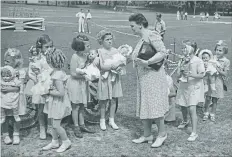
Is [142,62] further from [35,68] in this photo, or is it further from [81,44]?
[35,68]

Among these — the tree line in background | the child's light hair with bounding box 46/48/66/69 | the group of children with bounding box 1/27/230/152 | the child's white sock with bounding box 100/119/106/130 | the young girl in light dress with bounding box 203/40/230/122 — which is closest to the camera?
the child's light hair with bounding box 46/48/66/69

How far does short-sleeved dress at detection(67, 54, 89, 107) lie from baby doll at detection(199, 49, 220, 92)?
226cm

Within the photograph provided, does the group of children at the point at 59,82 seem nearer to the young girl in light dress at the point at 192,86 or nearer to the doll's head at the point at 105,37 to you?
the doll's head at the point at 105,37

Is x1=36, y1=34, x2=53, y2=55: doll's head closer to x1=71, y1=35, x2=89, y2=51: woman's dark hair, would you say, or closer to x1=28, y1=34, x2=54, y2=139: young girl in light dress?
x1=28, y1=34, x2=54, y2=139: young girl in light dress

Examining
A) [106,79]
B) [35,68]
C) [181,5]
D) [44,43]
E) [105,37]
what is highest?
[181,5]

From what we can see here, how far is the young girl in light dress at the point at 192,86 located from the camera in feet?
17.2

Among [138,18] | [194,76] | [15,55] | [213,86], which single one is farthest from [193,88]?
[15,55]

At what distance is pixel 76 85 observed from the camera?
5176 millimetres

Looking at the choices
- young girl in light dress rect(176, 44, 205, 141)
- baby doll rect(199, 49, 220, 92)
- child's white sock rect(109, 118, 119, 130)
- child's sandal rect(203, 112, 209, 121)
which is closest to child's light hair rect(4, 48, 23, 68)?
child's white sock rect(109, 118, 119, 130)

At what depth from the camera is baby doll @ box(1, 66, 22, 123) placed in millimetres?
4789

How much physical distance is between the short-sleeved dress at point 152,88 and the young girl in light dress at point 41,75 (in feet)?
4.56

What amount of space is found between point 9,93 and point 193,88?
2935 mm

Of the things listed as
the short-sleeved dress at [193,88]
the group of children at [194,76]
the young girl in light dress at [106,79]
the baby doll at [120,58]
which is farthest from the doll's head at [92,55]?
the short-sleeved dress at [193,88]

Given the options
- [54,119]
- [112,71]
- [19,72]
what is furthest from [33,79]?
[112,71]
